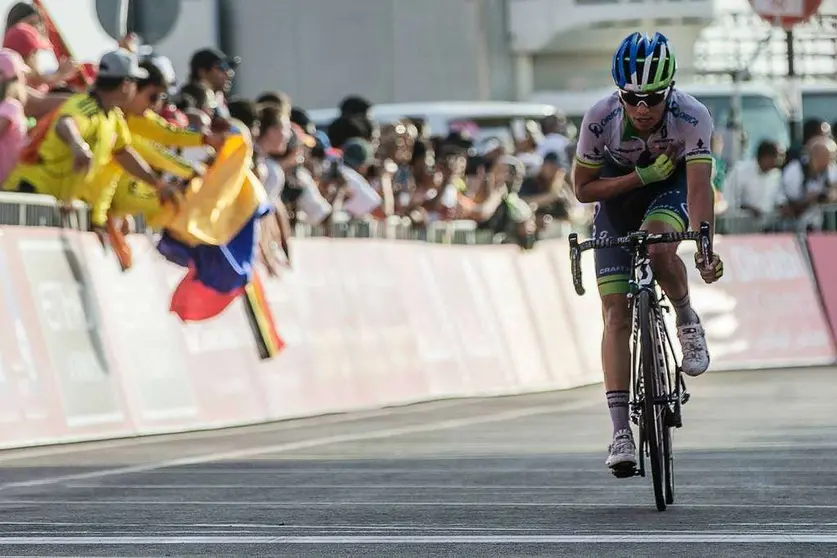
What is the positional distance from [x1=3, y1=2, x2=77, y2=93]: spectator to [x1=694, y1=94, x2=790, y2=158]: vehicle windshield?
20.2 metres

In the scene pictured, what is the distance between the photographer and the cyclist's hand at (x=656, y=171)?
10133 millimetres

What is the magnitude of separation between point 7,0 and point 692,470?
6332mm

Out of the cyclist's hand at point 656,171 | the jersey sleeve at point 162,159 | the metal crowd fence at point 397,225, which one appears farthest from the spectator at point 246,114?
the cyclist's hand at point 656,171

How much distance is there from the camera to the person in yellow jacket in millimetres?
14859

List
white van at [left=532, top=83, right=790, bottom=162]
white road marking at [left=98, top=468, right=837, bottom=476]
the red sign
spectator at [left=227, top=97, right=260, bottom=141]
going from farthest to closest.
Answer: white van at [left=532, top=83, right=790, bottom=162] → the red sign → spectator at [left=227, top=97, right=260, bottom=141] → white road marking at [left=98, top=468, right=837, bottom=476]

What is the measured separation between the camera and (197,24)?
149 ft

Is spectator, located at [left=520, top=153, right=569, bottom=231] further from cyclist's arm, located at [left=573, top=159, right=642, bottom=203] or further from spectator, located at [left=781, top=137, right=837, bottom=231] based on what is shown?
cyclist's arm, located at [left=573, top=159, right=642, bottom=203]

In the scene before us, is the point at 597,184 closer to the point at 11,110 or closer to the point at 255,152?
the point at 11,110

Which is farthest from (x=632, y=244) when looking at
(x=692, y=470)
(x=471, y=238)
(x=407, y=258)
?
(x=471, y=238)

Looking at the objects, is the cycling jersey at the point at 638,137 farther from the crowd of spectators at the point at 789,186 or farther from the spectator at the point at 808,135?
the spectator at the point at 808,135

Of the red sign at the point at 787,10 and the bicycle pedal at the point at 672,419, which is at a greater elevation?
the bicycle pedal at the point at 672,419

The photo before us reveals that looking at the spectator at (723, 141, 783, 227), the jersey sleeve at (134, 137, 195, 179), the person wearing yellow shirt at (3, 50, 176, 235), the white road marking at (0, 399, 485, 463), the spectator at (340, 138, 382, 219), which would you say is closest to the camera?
the white road marking at (0, 399, 485, 463)

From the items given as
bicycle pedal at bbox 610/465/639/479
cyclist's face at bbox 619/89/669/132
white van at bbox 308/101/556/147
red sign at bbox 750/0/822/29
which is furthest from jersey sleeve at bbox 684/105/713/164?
white van at bbox 308/101/556/147

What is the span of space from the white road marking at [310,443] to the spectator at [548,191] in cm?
510
